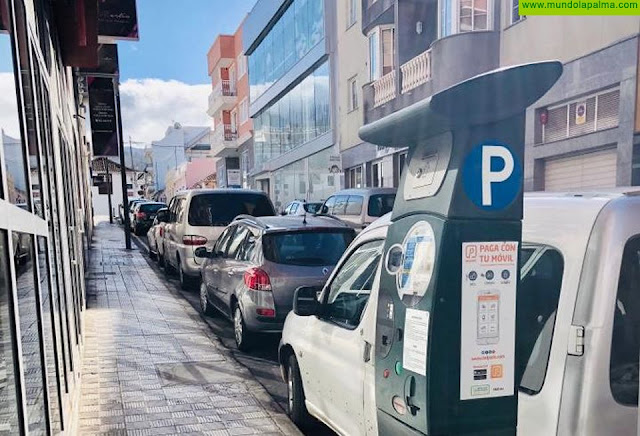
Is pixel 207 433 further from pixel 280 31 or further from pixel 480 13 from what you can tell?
pixel 280 31

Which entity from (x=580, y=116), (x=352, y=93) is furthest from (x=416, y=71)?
(x=352, y=93)

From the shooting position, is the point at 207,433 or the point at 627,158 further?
the point at 627,158

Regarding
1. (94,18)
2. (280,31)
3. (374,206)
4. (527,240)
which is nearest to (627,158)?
(374,206)

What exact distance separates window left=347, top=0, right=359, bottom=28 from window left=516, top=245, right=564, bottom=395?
1898 cm

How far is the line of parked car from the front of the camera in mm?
1777

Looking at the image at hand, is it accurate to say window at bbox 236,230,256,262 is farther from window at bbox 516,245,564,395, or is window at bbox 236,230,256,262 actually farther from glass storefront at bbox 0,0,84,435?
window at bbox 516,245,564,395

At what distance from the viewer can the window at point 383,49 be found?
661 inches

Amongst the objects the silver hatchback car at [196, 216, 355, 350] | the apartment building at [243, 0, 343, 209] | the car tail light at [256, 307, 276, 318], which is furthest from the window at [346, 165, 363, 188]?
the car tail light at [256, 307, 276, 318]

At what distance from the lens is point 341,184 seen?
21.3 m

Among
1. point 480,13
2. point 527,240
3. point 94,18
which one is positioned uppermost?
point 480,13

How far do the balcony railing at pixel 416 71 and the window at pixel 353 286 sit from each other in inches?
422

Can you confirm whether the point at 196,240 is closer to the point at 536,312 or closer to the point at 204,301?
the point at 204,301

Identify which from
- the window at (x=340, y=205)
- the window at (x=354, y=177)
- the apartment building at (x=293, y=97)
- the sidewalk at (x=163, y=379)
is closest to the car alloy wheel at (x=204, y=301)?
the sidewalk at (x=163, y=379)

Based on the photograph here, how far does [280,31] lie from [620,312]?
28948 mm
